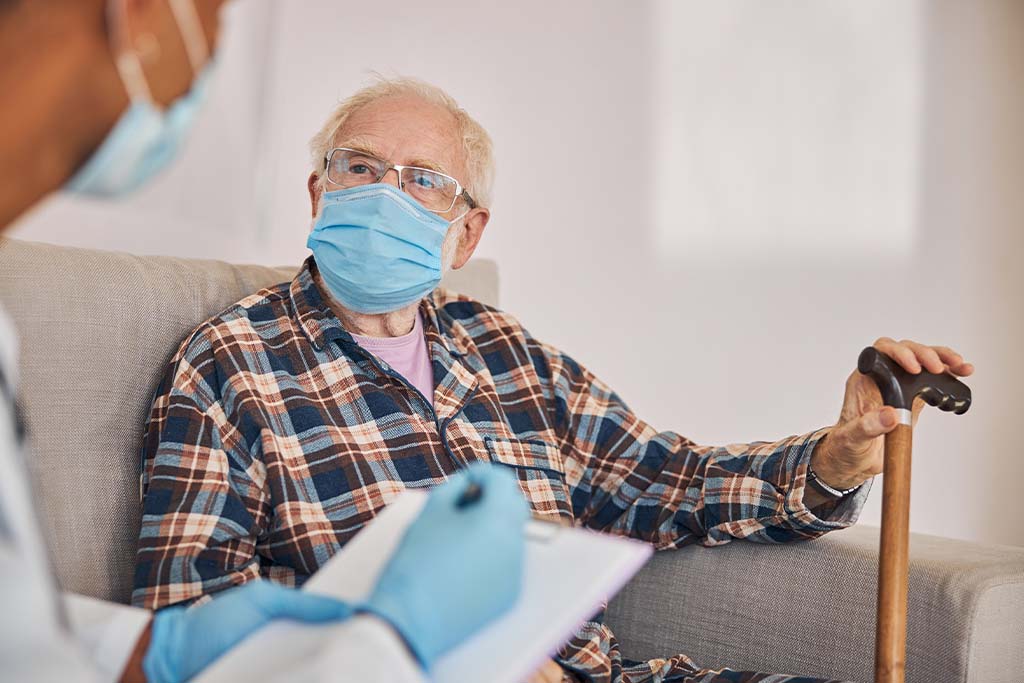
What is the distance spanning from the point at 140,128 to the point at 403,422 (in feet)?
2.91

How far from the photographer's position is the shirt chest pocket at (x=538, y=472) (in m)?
1.58

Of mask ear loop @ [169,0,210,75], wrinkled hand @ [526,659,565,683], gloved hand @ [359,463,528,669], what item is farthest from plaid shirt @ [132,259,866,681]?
mask ear loop @ [169,0,210,75]

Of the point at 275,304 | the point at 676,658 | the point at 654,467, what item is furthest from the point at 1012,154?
the point at 275,304

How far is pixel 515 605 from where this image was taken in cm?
78

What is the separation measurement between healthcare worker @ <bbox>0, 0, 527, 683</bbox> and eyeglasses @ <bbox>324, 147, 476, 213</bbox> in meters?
0.89

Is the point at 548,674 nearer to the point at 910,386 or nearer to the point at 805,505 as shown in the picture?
the point at 805,505

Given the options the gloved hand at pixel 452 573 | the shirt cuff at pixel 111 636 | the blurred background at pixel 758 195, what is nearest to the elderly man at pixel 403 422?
the shirt cuff at pixel 111 636

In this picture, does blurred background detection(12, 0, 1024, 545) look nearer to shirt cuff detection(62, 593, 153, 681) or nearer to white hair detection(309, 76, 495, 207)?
white hair detection(309, 76, 495, 207)

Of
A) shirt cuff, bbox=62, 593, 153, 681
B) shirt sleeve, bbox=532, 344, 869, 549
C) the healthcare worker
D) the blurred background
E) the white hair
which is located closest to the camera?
the healthcare worker

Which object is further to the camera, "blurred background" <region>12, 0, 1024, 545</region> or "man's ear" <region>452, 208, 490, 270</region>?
"blurred background" <region>12, 0, 1024, 545</region>

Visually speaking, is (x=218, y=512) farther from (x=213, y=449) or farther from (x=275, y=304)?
(x=275, y=304)

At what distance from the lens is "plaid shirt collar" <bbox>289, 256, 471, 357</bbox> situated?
152cm

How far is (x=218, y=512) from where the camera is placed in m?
1.26

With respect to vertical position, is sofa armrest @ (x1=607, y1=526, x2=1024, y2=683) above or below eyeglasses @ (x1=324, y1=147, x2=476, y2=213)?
below
